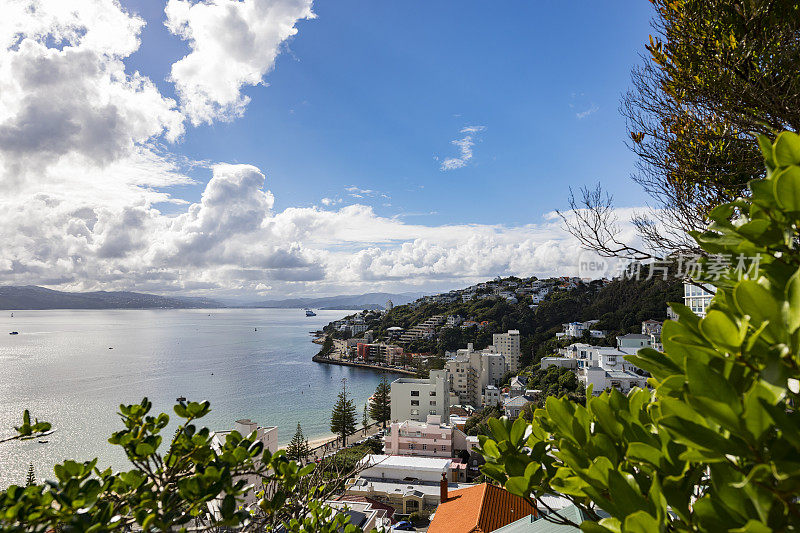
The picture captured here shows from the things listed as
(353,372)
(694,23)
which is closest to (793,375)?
(694,23)

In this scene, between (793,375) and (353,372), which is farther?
(353,372)

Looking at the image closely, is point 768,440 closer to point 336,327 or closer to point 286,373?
point 286,373

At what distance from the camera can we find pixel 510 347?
39094 millimetres

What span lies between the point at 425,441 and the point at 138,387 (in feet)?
80.4

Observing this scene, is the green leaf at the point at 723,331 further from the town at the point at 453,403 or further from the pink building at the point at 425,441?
the pink building at the point at 425,441

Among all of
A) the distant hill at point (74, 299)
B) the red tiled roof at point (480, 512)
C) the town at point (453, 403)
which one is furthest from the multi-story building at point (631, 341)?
the distant hill at point (74, 299)

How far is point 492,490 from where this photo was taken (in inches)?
282

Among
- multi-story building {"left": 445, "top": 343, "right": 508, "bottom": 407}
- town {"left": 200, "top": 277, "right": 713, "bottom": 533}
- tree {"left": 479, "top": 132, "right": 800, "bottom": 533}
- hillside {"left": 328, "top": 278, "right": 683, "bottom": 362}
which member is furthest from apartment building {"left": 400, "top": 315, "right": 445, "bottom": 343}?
tree {"left": 479, "top": 132, "right": 800, "bottom": 533}

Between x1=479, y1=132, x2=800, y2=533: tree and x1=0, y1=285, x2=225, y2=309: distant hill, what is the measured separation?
167 metres

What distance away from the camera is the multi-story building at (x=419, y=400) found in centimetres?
2591

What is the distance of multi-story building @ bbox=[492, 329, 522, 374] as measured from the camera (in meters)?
37.6

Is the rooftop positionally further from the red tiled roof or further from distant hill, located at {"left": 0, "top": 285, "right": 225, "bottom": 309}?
distant hill, located at {"left": 0, "top": 285, "right": 225, "bottom": 309}

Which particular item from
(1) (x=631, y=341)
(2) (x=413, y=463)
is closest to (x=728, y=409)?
(2) (x=413, y=463)

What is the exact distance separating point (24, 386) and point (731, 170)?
43.4 meters
